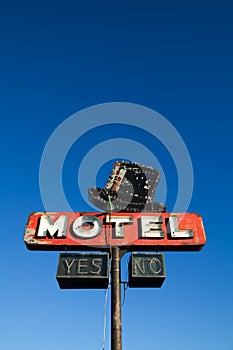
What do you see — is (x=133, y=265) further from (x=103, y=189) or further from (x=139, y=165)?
(x=139, y=165)

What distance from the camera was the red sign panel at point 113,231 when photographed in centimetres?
962

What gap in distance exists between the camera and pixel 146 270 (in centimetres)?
874

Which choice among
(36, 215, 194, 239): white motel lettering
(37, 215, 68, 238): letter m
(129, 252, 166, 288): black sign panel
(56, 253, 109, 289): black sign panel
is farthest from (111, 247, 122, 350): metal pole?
(37, 215, 68, 238): letter m

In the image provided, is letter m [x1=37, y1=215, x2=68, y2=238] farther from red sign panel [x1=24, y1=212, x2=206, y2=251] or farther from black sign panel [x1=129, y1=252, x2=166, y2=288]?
black sign panel [x1=129, y1=252, x2=166, y2=288]

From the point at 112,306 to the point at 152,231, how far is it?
284cm

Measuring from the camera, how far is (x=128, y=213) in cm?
1066

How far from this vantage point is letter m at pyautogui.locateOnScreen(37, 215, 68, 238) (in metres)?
9.76

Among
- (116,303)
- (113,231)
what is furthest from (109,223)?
(116,303)

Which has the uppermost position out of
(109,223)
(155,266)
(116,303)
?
(109,223)

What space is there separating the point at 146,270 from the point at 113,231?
5.82 feet

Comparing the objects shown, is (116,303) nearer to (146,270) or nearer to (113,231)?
(146,270)

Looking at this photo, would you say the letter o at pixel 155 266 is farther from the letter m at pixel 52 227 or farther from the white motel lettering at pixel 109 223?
the letter m at pixel 52 227

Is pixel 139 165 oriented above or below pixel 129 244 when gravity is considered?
above

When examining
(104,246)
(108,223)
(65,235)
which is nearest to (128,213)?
(108,223)
